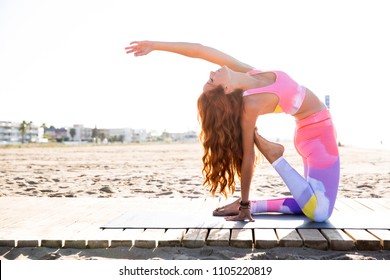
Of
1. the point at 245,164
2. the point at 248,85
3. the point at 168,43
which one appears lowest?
the point at 245,164

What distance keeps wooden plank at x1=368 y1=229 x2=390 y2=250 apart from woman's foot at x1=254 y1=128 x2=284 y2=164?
83 centimetres

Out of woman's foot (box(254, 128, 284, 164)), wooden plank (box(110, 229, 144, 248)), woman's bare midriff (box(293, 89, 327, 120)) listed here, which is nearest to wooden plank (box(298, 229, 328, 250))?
woman's foot (box(254, 128, 284, 164))

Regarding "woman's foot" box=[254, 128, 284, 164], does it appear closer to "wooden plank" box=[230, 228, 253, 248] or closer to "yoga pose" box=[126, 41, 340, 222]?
"yoga pose" box=[126, 41, 340, 222]

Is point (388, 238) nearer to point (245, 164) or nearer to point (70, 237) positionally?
point (245, 164)

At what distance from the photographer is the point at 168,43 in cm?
344

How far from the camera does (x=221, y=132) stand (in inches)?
121

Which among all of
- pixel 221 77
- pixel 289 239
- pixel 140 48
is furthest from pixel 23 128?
pixel 289 239

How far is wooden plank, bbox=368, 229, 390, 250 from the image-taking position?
8.82 feet

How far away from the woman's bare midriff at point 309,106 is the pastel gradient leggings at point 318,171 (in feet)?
0.11

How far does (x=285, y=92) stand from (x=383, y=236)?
1.18 metres

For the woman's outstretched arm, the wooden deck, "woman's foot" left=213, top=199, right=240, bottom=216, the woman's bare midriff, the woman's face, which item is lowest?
the wooden deck

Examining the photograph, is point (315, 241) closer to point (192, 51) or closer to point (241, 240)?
point (241, 240)

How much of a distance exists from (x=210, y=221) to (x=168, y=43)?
1472 millimetres
